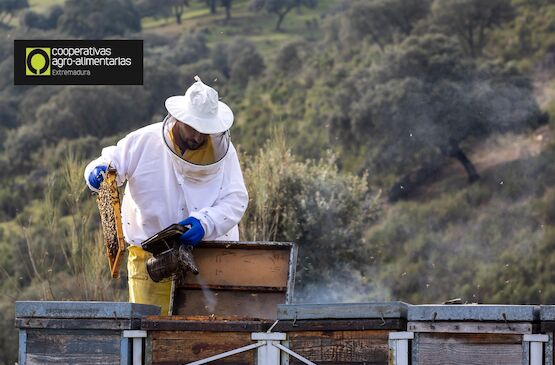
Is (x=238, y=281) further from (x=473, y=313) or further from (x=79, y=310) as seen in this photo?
(x=473, y=313)

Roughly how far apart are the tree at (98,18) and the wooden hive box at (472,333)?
1446 inches

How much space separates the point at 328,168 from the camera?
18453mm

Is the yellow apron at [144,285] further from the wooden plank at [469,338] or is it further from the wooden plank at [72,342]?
the wooden plank at [469,338]

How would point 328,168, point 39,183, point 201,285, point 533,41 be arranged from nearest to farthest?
point 201,285, point 328,168, point 39,183, point 533,41

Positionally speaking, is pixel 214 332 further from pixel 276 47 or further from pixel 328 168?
pixel 276 47

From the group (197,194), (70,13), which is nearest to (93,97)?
(70,13)

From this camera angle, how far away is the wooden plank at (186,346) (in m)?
5.03

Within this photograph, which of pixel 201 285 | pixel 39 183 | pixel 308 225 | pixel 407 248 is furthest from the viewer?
pixel 39 183

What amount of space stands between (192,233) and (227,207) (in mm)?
419

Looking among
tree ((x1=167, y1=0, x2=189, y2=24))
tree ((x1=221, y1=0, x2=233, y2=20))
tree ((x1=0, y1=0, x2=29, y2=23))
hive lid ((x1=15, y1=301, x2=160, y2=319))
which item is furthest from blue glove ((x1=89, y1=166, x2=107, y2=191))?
tree ((x1=221, y1=0, x2=233, y2=20))

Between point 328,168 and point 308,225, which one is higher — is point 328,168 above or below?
above

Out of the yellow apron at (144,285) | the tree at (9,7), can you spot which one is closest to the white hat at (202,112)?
the yellow apron at (144,285)

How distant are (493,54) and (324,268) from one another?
21388mm

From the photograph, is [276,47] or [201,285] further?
[276,47]
